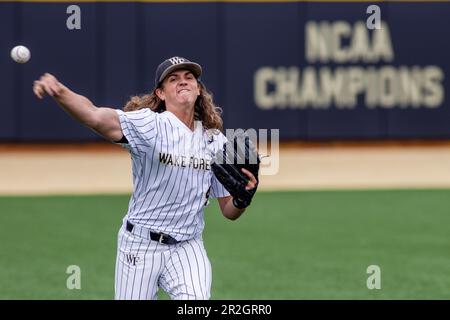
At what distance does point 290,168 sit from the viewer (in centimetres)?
1995

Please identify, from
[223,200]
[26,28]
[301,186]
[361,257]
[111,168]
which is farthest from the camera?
[26,28]

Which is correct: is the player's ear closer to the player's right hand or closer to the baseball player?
the baseball player

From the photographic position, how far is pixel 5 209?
1466 centimetres

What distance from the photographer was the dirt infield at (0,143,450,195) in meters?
17.5

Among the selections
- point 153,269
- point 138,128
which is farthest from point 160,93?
point 153,269

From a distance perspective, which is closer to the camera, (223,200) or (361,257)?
(223,200)

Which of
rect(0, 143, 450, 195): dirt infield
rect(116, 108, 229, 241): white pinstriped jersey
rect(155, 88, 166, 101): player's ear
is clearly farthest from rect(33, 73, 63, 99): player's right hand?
rect(0, 143, 450, 195): dirt infield

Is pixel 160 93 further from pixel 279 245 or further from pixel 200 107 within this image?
pixel 279 245

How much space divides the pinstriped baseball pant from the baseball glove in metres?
0.43

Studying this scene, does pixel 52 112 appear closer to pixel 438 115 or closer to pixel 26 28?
pixel 26 28

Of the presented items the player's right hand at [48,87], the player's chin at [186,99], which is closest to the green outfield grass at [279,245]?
the player's chin at [186,99]

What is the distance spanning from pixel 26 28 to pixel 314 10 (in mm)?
5871

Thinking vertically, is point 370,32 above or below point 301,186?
above

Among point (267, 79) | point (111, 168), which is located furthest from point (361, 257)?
point (267, 79)
